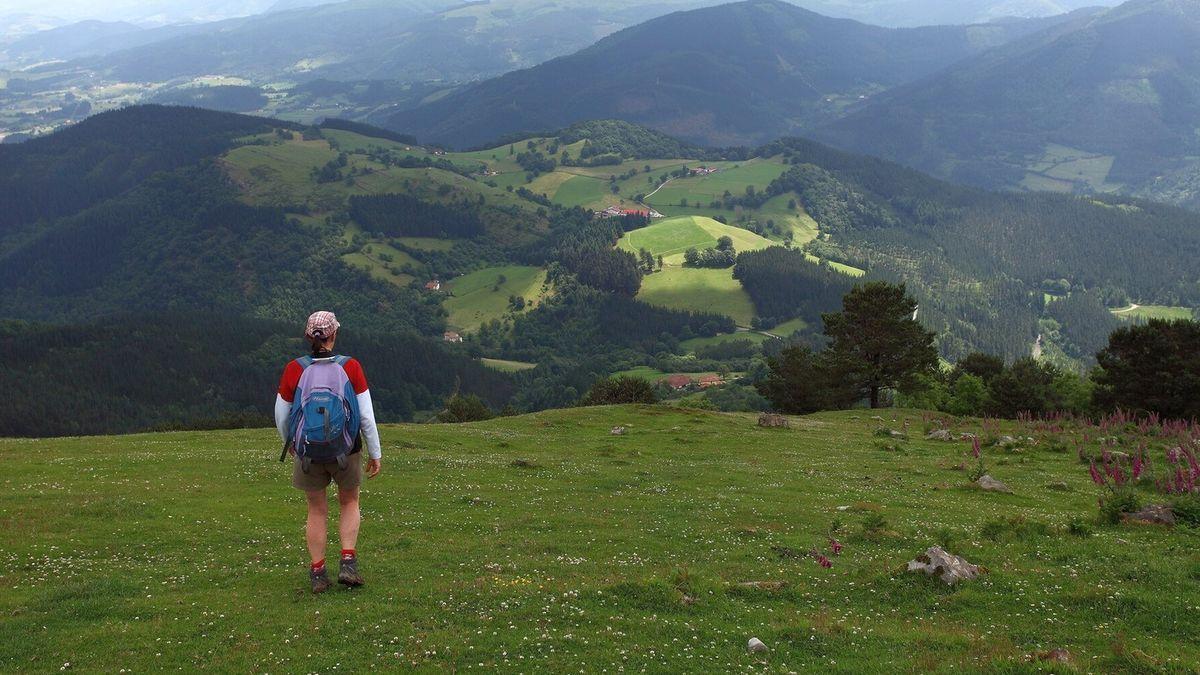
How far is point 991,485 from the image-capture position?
2988 centimetres

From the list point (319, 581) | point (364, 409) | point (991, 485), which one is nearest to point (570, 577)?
→ point (319, 581)

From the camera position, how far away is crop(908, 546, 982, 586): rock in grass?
16.5 m

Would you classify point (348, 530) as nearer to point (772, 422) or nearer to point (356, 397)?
point (356, 397)

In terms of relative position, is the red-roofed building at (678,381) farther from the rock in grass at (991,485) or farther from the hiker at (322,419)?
the hiker at (322,419)

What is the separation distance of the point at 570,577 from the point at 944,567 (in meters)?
8.26

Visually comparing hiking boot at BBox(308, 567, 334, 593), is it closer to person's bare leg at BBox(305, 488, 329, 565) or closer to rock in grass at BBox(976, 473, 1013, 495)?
person's bare leg at BBox(305, 488, 329, 565)

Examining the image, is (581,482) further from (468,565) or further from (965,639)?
(965,639)

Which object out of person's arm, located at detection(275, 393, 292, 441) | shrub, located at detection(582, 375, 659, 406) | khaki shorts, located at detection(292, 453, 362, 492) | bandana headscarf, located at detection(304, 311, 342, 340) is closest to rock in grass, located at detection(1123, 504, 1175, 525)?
khaki shorts, located at detection(292, 453, 362, 492)

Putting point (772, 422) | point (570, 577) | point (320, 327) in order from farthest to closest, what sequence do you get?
point (772, 422)
point (570, 577)
point (320, 327)

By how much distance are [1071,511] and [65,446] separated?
4753cm

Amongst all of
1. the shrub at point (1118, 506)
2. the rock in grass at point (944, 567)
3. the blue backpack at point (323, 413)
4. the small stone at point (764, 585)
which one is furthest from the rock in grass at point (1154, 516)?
the blue backpack at point (323, 413)

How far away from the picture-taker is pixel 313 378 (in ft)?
49.2

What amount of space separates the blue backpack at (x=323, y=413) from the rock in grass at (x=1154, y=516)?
20.4 meters

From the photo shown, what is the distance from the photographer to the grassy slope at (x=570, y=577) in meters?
13.0
